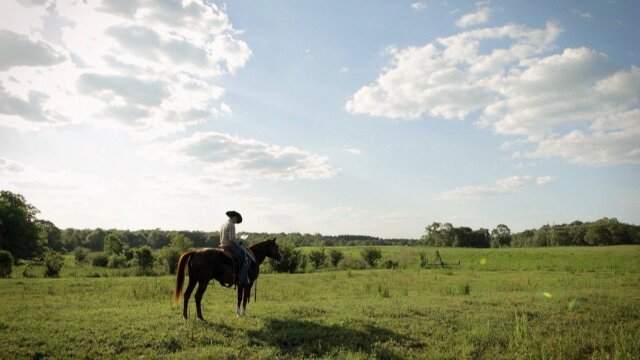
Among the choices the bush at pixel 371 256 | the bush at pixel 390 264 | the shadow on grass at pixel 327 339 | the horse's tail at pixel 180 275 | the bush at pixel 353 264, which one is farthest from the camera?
the bush at pixel 371 256

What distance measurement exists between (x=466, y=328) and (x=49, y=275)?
3644 centimetres

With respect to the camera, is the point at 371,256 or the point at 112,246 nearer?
the point at 371,256

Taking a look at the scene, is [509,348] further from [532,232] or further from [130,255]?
[532,232]

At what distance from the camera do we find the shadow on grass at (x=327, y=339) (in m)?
9.66

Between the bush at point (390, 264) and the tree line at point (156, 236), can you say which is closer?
the bush at point (390, 264)

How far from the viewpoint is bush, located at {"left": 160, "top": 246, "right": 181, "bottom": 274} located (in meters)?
40.0

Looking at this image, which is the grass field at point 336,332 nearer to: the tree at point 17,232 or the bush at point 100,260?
the bush at point 100,260

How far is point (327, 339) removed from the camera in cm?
1047

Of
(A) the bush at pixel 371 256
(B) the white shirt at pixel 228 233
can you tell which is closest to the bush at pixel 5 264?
(B) the white shirt at pixel 228 233

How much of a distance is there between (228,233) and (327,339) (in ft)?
14.2

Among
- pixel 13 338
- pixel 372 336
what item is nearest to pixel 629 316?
pixel 372 336

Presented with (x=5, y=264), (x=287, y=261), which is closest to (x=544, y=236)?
(x=287, y=261)

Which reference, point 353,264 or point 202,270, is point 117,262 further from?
point 202,270

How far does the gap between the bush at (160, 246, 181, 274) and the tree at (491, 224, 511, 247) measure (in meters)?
132
